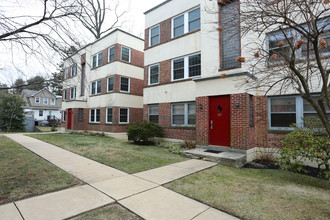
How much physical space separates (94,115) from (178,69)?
11.1 meters

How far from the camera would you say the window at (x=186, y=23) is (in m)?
11.2

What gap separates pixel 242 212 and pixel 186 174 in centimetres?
234

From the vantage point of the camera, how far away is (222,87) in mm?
8578

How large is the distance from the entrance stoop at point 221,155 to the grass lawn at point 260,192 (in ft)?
2.02

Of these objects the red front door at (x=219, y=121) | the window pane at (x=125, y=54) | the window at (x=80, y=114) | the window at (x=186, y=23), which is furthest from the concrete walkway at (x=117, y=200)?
the window at (x=80, y=114)

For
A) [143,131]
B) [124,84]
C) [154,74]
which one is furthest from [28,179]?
[124,84]

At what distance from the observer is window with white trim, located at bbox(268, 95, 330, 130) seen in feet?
24.5

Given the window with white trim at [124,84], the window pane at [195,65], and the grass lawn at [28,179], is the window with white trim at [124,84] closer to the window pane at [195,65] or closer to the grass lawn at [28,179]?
the window pane at [195,65]

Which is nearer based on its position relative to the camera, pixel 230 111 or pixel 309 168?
pixel 309 168

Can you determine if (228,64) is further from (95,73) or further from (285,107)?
(95,73)

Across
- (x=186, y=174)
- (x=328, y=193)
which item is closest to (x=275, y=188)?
(x=328, y=193)

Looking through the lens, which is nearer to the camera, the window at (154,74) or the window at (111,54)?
the window at (154,74)

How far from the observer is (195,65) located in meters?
11.1

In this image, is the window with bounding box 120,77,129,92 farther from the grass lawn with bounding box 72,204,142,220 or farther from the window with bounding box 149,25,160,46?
the grass lawn with bounding box 72,204,142,220
